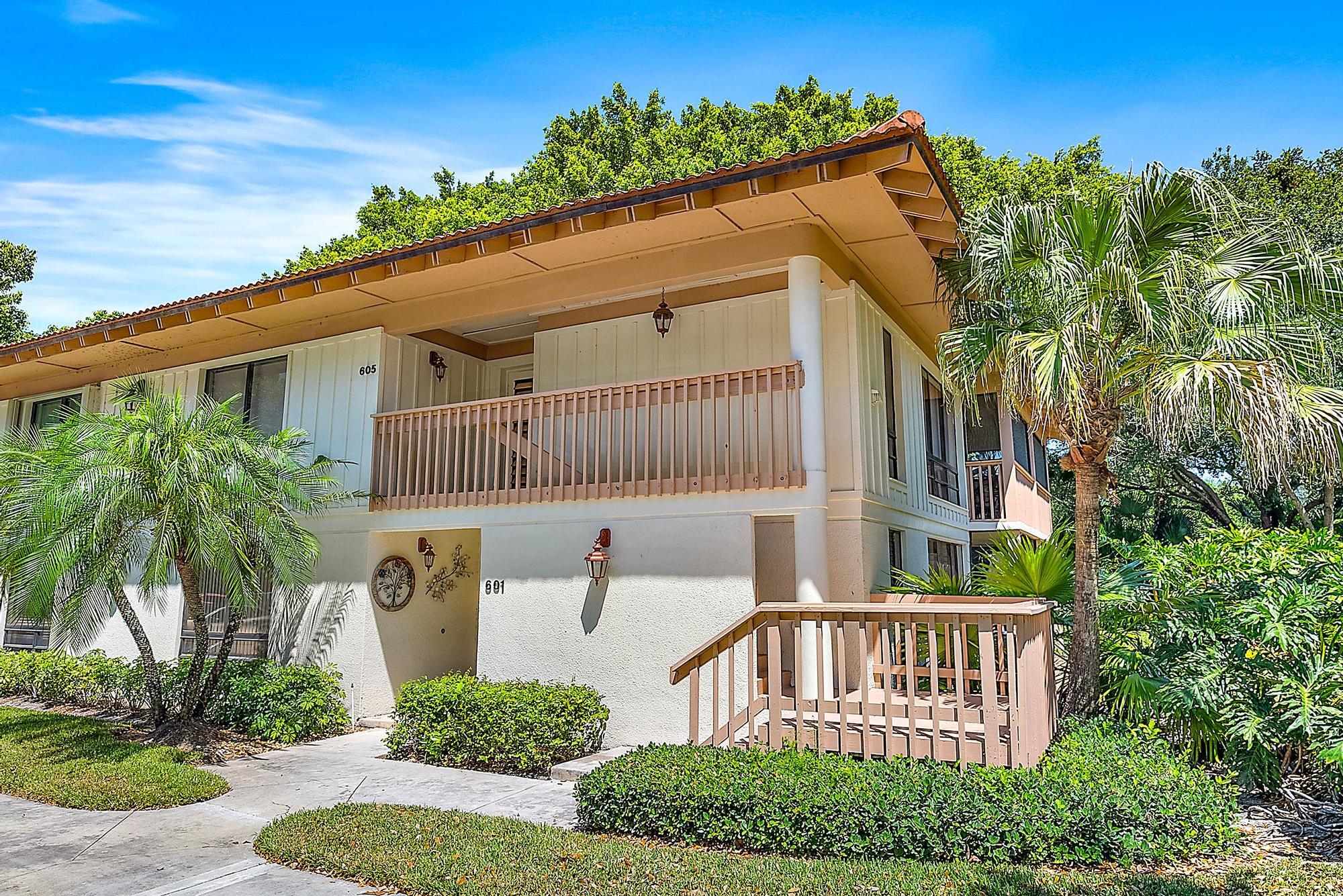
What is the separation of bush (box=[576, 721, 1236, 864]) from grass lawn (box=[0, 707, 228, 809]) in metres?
3.48

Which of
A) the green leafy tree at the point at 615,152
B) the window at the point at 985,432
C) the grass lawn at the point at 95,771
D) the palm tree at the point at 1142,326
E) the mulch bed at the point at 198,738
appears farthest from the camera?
the green leafy tree at the point at 615,152

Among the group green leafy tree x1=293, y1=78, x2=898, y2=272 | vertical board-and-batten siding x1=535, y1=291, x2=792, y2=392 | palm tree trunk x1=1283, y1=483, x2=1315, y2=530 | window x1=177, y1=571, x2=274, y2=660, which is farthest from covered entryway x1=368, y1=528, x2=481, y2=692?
green leafy tree x1=293, y1=78, x2=898, y2=272

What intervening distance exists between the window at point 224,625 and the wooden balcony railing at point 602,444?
2.36 metres

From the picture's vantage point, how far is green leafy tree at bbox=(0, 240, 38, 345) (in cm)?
2530

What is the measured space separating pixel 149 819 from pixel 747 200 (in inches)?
272

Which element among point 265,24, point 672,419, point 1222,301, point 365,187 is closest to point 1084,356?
point 1222,301

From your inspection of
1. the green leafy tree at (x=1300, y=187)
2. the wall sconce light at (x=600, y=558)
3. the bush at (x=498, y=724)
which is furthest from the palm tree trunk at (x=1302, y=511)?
the bush at (x=498, y=724)

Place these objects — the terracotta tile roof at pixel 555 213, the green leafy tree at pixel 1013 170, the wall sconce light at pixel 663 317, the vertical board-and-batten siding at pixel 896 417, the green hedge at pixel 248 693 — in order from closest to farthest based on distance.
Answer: the terracotta tile roof at pixel 555 213
the vertical board-and-batten siding at pixel 896 417
the green hedge at pixel 248 693
the wall sconce light at pixel 663 317
the green leafy tree at pixel 1013 170

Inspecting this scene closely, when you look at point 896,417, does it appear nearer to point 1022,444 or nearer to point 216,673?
point 216,673

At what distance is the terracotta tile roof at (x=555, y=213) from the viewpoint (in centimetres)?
716

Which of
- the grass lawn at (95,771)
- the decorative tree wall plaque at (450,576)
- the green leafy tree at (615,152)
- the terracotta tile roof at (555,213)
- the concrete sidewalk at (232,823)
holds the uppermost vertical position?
the green leafy tree at (615,152)

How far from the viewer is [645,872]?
4.78m

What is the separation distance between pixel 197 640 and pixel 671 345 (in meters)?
6.16

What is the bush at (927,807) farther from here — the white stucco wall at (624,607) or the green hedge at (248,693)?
the green hedge at (248,693)
